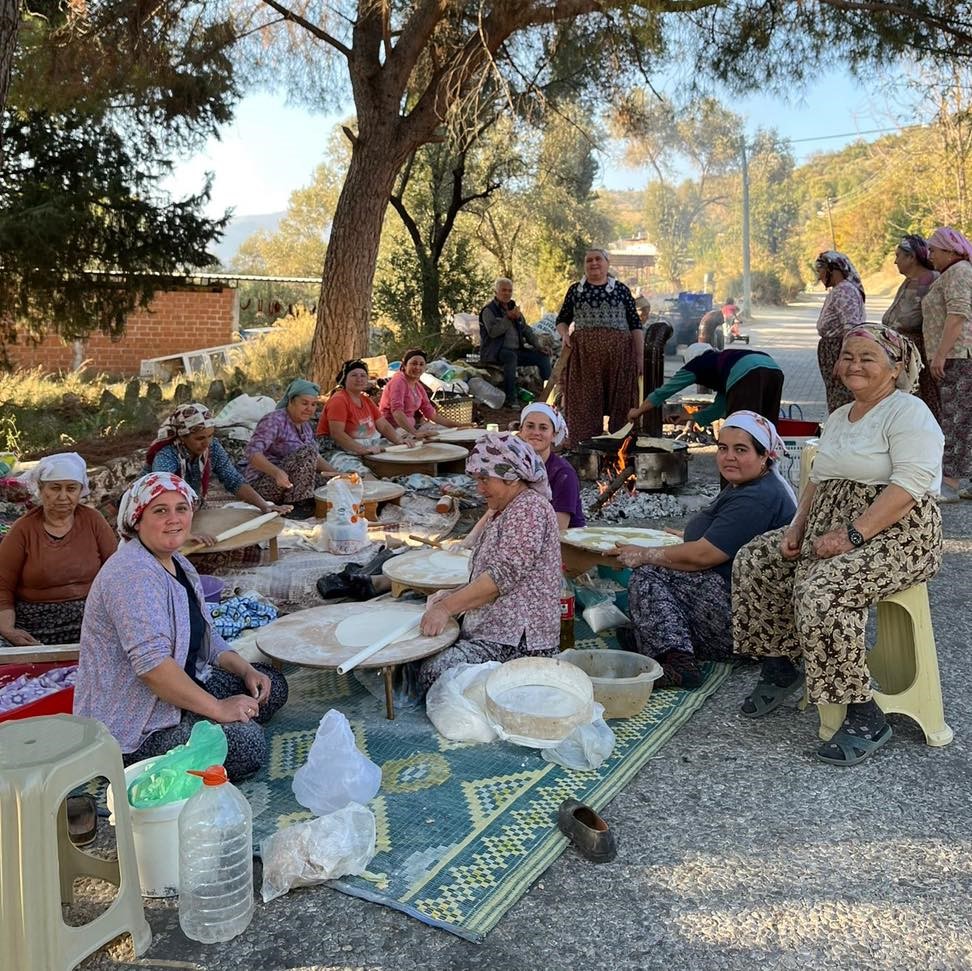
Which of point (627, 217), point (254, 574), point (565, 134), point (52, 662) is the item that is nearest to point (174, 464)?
point (254, 574)

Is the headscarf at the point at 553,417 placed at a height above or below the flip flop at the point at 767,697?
above

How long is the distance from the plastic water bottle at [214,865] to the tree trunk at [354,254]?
8.20 m

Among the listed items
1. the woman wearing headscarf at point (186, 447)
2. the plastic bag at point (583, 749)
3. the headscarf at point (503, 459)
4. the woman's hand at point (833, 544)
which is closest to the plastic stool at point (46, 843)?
the plastic bag at point (583, 749)

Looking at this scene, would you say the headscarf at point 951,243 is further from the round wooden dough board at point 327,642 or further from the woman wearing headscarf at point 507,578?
the round wooden dough board at point 327,642

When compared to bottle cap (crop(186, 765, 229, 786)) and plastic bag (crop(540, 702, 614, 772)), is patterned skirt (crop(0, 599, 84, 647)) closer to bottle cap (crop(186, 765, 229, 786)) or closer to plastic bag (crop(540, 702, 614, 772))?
bottle cap (crop(186, 765, 229, 786))

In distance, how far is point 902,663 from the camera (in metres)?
3.79

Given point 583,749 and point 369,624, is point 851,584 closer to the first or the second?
point 583,749

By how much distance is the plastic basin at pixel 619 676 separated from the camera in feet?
12.3

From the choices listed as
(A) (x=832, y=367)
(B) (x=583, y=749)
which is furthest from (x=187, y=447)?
(A) (x=832, y=367)

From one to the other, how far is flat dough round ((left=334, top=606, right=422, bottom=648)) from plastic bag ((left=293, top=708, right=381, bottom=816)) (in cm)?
66

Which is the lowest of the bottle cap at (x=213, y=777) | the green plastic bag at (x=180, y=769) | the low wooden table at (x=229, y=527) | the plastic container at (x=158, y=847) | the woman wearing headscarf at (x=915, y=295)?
the plastic container at (x=158, y=847)

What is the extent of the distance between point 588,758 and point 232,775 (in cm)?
124

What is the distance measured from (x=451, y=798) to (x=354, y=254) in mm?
8093

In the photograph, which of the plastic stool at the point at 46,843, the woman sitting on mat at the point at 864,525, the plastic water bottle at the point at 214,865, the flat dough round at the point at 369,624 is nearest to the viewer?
the plastic stool at the point at 46,843
